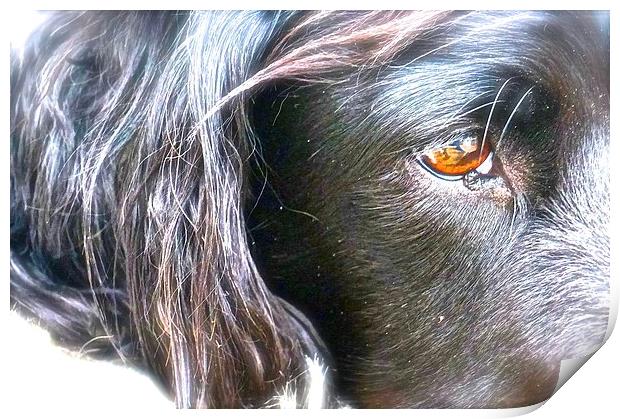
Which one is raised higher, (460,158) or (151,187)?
(460,158)

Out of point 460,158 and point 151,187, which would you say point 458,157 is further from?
point 151,187

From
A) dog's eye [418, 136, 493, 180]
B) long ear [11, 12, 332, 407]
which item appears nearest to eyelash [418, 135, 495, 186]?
dog's eye [418, 136, 493, 180]

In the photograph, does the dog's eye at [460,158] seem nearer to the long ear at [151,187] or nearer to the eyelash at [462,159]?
the eyelash at [462,159]

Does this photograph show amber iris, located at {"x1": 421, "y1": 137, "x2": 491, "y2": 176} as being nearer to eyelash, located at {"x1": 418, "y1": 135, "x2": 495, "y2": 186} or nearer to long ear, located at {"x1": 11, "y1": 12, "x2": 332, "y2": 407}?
eyelash, located at {"x1": 418, "y1": 135, "x2": 495, "y2": 186}

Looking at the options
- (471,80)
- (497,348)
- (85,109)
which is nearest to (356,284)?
(497,348)

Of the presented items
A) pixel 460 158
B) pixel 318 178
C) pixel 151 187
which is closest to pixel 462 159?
pixel 460 158

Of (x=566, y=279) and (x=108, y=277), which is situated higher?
(x=566, y=279)

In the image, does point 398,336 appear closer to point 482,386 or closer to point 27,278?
point 482,386
